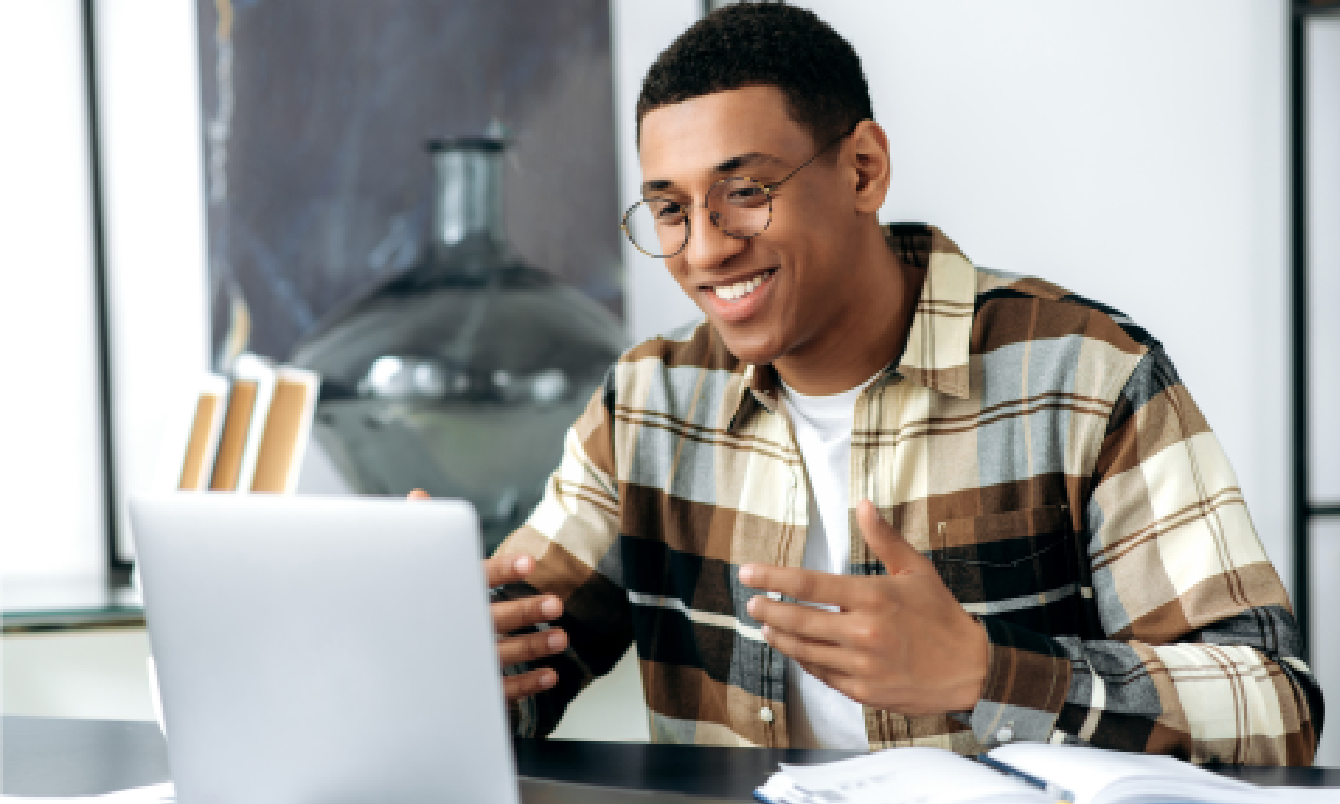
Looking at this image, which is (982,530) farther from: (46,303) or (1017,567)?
(46,303)

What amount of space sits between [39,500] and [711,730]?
3.81 ft

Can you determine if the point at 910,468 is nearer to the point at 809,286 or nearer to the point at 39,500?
the point at 809,286

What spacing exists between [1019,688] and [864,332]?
463 millimetres

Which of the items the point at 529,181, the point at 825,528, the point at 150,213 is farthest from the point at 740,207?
the point at 150,213

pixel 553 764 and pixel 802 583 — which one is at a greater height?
pixel 802 583

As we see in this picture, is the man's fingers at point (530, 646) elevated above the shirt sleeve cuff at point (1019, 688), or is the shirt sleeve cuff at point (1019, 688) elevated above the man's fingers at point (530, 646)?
the shirt sleeve cuff at point (1019, 688)

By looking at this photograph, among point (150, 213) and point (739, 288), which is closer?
point (739, 288)

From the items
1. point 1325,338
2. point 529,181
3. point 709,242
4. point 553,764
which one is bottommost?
point 553,764

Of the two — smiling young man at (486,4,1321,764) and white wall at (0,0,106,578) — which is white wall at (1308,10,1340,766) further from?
white wall at (0,0,106,578)

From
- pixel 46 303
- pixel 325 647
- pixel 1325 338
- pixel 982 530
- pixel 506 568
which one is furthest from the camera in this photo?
pixel 1325 338

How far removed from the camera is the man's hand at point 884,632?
0.79 meters

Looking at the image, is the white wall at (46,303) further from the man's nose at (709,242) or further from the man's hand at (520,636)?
the man's nose at (709,242)

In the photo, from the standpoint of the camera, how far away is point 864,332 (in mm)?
1217

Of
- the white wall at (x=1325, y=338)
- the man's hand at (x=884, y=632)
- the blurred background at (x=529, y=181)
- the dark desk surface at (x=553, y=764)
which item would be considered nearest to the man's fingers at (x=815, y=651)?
the man's hand at (x=884, y=632)
